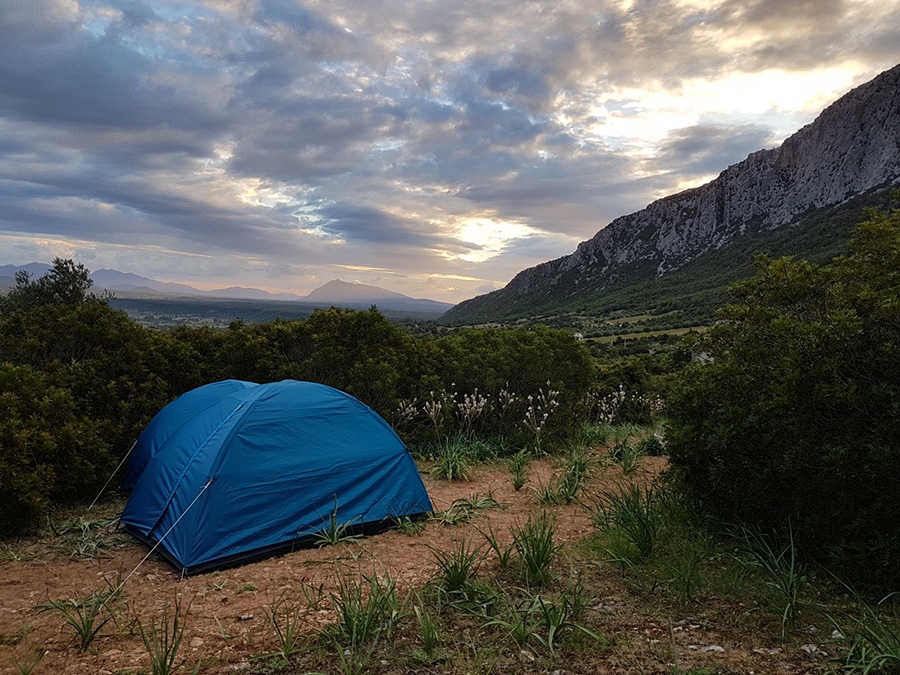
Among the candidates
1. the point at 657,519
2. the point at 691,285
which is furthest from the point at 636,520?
the point at 691,285

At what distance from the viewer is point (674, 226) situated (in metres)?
130

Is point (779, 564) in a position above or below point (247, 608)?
above

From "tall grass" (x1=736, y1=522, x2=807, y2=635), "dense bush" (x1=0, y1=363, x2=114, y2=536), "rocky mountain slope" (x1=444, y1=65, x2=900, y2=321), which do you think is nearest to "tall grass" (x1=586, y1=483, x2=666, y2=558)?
"tall grass" (x1=736, y1=522, x2=807, y2=635)

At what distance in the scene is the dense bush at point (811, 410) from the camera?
3.62 metres

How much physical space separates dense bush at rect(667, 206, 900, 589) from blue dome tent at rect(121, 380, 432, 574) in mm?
3248

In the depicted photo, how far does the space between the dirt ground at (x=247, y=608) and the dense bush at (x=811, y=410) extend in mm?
1032

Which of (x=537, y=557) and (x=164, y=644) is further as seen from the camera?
(x=537, y=557)

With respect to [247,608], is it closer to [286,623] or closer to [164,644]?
[286,623]

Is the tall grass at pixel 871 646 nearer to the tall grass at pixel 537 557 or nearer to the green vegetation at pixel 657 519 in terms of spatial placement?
the green vegetation at pixel 657 519

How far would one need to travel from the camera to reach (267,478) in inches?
211

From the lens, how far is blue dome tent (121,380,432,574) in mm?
5047

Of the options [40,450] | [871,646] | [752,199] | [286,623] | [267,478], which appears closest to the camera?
[871,646]

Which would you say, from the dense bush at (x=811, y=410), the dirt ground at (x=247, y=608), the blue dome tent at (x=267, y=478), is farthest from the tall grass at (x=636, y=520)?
the blue dome tent at (x=267, y=478)

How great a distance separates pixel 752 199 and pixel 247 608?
133m
